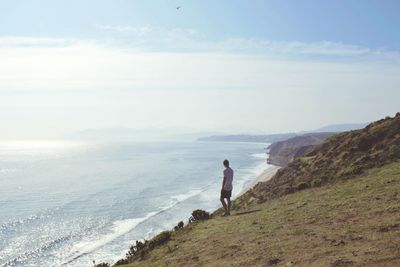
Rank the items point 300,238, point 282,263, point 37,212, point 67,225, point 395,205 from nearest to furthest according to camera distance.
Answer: point 282,263
point 300,238
point 395,205
point 67,225
point 37,212

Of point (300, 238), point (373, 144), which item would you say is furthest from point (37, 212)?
point (300, 238)

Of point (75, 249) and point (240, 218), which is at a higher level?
point (240, 218)

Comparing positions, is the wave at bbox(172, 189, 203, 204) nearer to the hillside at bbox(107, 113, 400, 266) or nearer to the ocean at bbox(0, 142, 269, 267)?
the ocean at bbox(0, 142, 269, 267)

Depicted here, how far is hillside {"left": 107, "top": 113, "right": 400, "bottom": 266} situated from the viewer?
448 inches

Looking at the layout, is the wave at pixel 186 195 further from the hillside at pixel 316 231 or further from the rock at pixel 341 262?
the rock at pixel 341 262

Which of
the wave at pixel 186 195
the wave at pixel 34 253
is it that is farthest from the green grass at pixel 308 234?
the wave at pixel 186 195

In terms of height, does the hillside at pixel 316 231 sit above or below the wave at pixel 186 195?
above

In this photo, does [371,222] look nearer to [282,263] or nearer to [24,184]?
[282,263]

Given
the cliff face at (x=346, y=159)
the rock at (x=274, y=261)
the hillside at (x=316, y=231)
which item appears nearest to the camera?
the hillside at (x=316, y=231)

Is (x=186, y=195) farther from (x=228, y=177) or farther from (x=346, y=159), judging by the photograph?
(x=228, y=177)

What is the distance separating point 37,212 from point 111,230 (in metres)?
17.9

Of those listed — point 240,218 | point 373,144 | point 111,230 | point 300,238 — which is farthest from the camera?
point 111,230

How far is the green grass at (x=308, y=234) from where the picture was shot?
11.2m

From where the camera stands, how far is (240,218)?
1984cm
